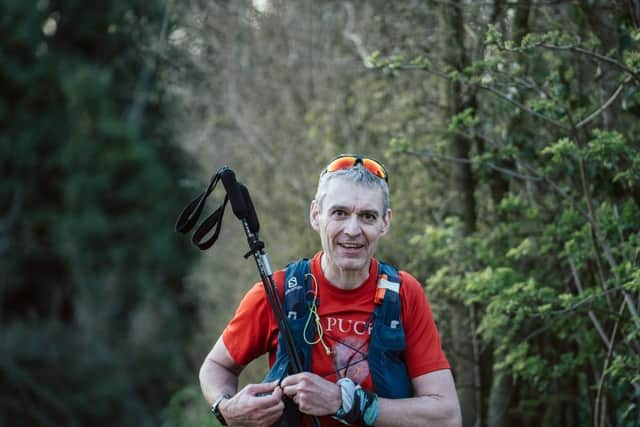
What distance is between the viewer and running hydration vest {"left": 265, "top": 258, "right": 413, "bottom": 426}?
292cm

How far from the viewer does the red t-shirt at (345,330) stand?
2.95m

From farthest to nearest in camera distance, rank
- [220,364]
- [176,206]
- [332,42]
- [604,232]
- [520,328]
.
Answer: [176,206]
[332,42]
[520,328]
[604,232]
[220,364]

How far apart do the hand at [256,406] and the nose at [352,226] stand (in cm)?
56

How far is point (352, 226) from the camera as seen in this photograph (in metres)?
2.97

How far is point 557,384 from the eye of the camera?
5438 millimetres

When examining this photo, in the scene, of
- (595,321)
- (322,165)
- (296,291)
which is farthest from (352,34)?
(296,291)

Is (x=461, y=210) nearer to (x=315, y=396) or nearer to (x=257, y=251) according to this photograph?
(x=257, y=251)

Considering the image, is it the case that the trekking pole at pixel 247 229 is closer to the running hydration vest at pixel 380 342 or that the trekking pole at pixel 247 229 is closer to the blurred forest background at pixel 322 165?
the running hydration vest at pixel 380 342

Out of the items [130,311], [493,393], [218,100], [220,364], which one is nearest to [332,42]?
[218,100]

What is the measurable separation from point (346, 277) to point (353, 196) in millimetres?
281

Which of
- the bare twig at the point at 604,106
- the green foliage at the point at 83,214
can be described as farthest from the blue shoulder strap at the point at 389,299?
the green foliage at the point at 83,214

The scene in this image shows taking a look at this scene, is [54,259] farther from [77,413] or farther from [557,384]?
[557,384]

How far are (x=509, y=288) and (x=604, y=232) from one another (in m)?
0.52

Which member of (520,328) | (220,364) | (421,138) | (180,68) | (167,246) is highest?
(167,246)
